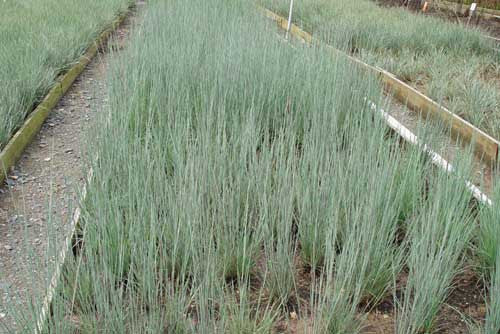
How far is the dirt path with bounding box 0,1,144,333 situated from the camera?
1.39 metres

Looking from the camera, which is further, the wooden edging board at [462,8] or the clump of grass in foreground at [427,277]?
the wooden edging board at [462,8]

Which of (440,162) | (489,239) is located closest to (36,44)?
(440,162)

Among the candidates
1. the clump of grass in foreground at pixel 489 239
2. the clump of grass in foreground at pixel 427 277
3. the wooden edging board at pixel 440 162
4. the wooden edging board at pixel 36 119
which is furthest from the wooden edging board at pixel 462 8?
the clump of grass in foreground at pixel 427 277

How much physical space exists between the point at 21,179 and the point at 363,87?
2143 mm

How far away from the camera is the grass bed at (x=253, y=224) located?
4.79ft

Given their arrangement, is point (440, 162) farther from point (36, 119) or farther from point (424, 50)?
point (424, 50)

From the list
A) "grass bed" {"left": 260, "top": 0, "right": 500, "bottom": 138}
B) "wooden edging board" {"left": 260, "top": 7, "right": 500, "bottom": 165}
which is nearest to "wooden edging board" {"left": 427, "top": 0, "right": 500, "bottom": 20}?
"grass bed" {"left": 260, "top": 0, "right": 500, "bottom": 138}

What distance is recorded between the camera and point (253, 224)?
6.71 ft

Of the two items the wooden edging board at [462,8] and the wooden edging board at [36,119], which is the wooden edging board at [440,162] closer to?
the wooden edging board at [36,119]

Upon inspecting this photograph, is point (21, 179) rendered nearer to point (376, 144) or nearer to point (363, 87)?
point (376, 144)

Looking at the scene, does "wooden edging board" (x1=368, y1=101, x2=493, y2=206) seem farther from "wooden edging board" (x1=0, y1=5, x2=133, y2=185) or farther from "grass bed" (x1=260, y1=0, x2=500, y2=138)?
"wooden edging board" (x1=0, y1=5, x2=133, y2=185)

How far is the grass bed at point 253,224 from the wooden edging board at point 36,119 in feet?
1.78

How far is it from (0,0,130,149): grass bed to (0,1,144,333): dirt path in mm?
211

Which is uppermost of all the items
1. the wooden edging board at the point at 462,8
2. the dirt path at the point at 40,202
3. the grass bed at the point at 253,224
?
the wooden edging board at the point at 462,8
